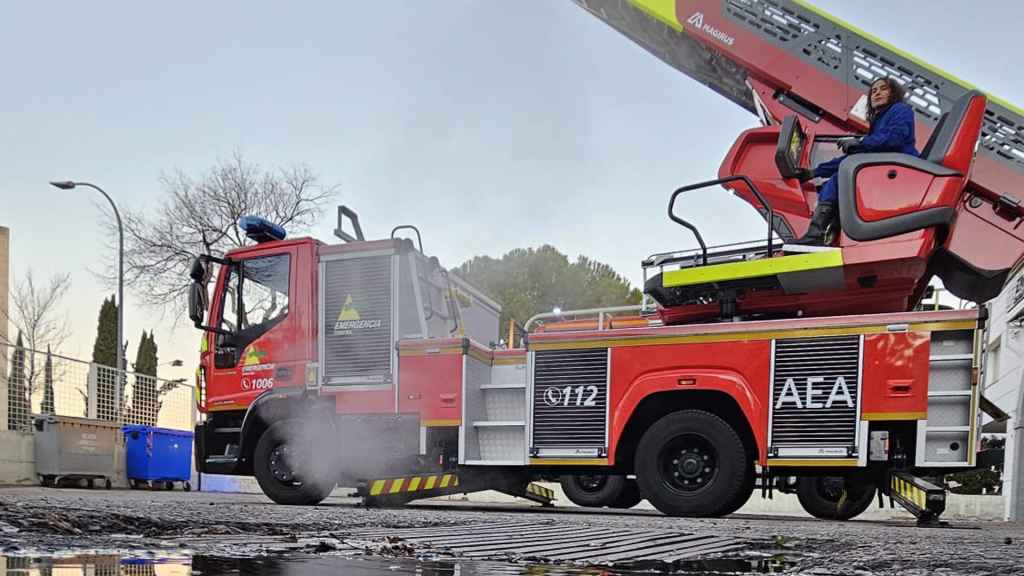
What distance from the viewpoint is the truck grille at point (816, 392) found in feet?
24.8

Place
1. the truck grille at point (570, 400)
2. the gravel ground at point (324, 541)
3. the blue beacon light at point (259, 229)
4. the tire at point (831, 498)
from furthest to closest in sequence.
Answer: the blue beacon light at point (259, 229)
the tire at point (831, 498)
the truck grille at point (570, 400)
the gravel ground at point (324, 541)

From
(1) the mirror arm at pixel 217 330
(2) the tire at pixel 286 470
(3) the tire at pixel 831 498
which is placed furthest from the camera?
(1) the mirror arm at pixel 217 330

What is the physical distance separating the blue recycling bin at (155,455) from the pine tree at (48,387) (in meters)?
1.63

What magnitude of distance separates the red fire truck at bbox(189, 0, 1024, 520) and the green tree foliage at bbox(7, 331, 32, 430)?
859 cm

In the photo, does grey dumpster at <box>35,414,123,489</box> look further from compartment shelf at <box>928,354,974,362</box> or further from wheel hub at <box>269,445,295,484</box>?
compartment shelf at <box>928,354,974,362</box>

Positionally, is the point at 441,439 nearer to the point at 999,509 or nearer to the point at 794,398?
the point at 794,398

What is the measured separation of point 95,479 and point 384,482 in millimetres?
10852

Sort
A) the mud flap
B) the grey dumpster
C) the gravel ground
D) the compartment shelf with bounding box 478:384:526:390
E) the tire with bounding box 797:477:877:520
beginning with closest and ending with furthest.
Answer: the gravel ground, the mud flap, the compartment shelf with bounding box 478:384:526:390, the tire with bounding box 797:477:877:520, the grey dumpster

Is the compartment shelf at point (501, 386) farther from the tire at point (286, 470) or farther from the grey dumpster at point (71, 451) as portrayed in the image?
the grey dumpster at point (71, 451)

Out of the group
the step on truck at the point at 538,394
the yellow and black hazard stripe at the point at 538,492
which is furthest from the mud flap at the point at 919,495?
the yellow and black hazard stripe at the point at 538,492

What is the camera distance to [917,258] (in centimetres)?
765

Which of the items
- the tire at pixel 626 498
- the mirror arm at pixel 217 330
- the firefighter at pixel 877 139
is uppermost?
the firefighter at pixel 877 139

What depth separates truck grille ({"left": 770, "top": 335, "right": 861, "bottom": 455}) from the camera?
7570 mm

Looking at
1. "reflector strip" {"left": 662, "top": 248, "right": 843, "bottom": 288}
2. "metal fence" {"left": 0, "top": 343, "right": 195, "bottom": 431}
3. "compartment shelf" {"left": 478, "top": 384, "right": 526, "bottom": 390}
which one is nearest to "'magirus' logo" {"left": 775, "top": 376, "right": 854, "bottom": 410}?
"reflector strip" {"left": 662, "top": 248, "right": 843, "bottom": 288}
